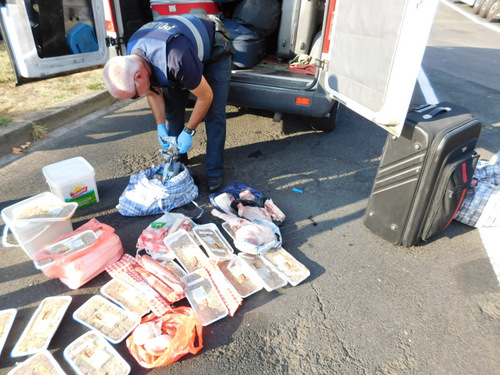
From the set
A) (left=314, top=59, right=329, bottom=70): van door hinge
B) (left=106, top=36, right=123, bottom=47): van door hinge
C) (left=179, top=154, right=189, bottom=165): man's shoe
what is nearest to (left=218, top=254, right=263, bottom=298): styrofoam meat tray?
(left=179, top=154, right=189, bottom=165): man's shoe

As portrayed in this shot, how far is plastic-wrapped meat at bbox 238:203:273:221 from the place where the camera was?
274 centimetres

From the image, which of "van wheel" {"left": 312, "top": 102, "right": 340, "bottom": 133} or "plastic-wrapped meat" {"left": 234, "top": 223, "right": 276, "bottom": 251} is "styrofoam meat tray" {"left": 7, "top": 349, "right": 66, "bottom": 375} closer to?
"plastic-wrapped meat" {"left": 234, "top": 223, "right": 276, "bottom": 251}

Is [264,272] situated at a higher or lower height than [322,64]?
lower

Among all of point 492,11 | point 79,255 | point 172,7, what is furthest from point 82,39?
point 492,11

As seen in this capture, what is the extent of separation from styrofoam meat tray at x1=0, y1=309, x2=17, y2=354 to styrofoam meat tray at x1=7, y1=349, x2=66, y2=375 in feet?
0.64

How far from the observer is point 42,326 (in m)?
1.93

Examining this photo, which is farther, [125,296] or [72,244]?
[72,244]

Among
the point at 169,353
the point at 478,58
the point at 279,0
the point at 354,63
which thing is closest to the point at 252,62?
the point at 279,0

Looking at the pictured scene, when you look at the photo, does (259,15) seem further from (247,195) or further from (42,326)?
(42,326)

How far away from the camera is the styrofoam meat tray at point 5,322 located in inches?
73.6

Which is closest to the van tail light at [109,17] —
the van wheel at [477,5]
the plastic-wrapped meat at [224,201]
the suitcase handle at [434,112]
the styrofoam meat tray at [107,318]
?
the plastic-wrapped meat at [224,201]

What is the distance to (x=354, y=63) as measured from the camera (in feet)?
8.19

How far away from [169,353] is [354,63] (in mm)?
2165

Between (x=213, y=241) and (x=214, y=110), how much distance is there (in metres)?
1.20
